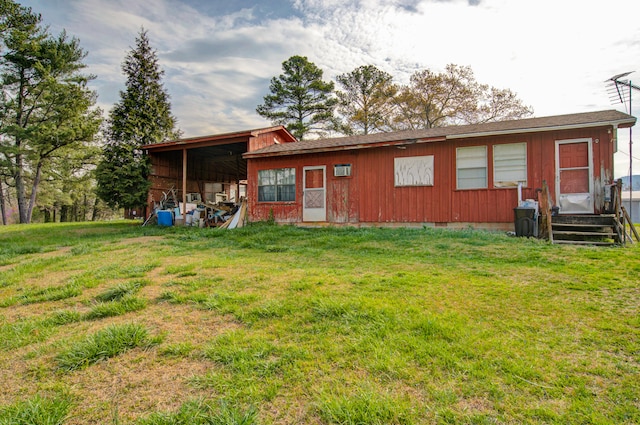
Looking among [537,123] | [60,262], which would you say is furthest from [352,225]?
[60,262]

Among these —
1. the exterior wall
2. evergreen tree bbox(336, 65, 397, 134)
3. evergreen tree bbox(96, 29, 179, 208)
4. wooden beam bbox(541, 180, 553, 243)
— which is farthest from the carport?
wooden beam bbox(541, 180, 553, 243)

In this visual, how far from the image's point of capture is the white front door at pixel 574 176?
755cm

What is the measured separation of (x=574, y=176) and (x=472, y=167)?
235 cm

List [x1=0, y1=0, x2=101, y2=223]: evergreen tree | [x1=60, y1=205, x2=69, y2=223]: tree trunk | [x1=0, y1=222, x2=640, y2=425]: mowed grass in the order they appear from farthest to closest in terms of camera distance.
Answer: [x1=60, y1=205, x2=69, y2=223]: tree trunk → [x1=0, y1=0, x2=101, y2=223]: evergreen tree → [x1=0, y1=222, x2=640, y2=425]: mowed grass

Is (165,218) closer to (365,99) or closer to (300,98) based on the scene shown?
(300,98)

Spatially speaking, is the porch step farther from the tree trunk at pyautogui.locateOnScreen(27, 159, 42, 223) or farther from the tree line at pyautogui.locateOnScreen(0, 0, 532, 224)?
the tree trunk at pyautogui.locateOnScreen(27, 159, 42, 223)

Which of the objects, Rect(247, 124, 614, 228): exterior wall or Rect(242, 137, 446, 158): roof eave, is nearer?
Rect(247, 124, 614, 228): exterior wall

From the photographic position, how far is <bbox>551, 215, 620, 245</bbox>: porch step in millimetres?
6543

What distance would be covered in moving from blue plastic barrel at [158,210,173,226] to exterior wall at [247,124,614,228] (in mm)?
4823

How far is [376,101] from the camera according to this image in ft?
75.3

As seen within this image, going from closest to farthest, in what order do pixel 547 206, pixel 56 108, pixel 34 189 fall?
1. pixel 547 206
2. pixel 56 108
3. pixel 34 189

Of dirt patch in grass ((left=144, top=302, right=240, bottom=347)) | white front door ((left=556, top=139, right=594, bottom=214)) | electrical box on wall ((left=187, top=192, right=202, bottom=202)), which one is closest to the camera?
dirt patch in grass ((left=144, top=302, right=240, bottom=347))

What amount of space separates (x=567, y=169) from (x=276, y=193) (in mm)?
8824

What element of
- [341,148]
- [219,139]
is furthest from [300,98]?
[341,148]
